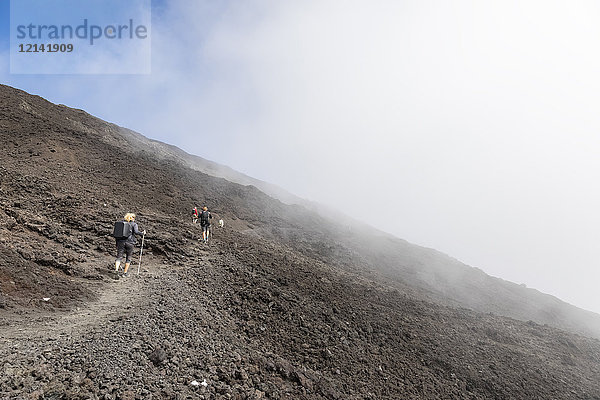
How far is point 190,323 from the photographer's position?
6.12 m

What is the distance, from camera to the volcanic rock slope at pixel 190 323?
448cm

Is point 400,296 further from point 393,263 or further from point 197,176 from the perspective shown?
point 197,176

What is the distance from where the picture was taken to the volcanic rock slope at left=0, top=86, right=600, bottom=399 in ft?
14.7

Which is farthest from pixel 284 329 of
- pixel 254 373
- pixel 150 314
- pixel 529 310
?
pixel 529 310

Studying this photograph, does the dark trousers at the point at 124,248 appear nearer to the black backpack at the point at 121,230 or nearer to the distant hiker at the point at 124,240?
the distant hiker at the point at 124,240

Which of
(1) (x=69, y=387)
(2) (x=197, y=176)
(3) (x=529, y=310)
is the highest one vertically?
(2) (x=197, y=176)

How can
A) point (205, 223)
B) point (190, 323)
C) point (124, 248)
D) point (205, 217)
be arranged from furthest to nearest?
point (205, 223) < point (205, 217) < point (124, 248) < point (190, 323)

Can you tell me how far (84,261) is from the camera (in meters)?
7.75

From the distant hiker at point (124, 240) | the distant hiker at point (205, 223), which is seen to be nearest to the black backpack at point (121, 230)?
the distant hiker at point (124, 240)

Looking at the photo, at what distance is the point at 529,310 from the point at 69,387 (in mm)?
30200

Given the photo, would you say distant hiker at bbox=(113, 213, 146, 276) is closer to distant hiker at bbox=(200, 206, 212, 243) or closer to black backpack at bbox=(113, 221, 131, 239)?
black backpack at bbox=(113, 221, 131, 239)

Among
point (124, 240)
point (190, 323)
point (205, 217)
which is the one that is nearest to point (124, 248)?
point (124, 240)

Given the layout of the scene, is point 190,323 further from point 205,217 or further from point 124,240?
point 205,217

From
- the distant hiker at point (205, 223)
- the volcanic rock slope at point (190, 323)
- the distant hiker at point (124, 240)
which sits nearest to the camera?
the volcanic rock slope at point (190, 323)
